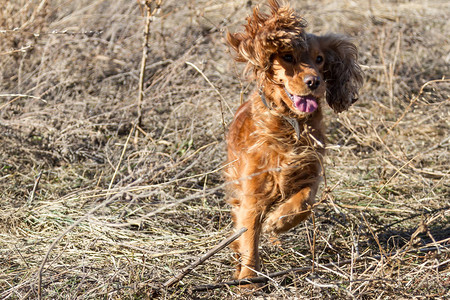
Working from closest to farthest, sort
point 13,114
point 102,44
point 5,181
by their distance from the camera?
point 5,181, point 13,114, point 102,44

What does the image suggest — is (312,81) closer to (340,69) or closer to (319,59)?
(319,59)

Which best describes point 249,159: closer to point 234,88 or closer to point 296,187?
point 296,187

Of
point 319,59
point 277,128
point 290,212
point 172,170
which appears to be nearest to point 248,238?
point 290,212

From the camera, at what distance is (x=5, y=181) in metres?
4.08

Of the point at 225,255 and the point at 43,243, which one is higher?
the point at 43,243

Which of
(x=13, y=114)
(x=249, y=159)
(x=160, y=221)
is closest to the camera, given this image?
(x=249, y=159)

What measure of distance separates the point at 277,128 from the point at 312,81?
0.36 meters

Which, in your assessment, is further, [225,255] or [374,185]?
[374,185]

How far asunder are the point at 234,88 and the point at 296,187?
242cm

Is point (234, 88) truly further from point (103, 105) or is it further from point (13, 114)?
point (13, 114)

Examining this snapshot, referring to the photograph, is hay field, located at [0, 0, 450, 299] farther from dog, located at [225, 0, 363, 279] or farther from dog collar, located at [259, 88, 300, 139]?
dog collar, located at [259, 88, 300, 139]

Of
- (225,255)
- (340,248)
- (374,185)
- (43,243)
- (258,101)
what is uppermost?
(258,101)

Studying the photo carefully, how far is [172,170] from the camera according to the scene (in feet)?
14.0

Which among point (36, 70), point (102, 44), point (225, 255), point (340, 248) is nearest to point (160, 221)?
point (225, 255)
